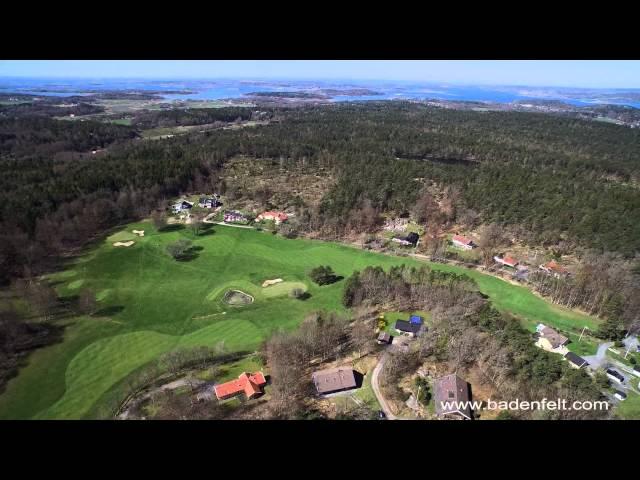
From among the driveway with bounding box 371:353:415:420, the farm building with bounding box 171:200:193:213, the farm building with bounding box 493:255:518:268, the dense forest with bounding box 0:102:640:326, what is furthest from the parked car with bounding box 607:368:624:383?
the farm building with bounding box 171:200:193:213

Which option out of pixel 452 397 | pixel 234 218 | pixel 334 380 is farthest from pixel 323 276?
pixel 234 218

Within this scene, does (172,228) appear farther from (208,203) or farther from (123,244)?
(208,203)

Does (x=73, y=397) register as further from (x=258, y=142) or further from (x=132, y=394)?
(x=258, y=142)

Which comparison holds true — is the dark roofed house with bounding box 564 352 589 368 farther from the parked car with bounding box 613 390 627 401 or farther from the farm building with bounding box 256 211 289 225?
the farm building with bounding box 256 211 289 225

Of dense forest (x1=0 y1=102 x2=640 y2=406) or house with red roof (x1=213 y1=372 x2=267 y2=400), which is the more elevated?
dense forest (x1=0 y1=102 x2=640 y2=406)

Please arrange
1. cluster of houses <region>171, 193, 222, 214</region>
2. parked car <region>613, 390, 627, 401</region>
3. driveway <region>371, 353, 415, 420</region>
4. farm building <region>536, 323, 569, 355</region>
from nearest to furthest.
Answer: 1. driveway <region>371, 353, 415, 420</region>
2. parked car <region>613, 390, 627, 401</region>
3. farm building <region>536, 323, 569, 355</region>
4. cluster of houses <region>171, 193, 222, 214</region>
